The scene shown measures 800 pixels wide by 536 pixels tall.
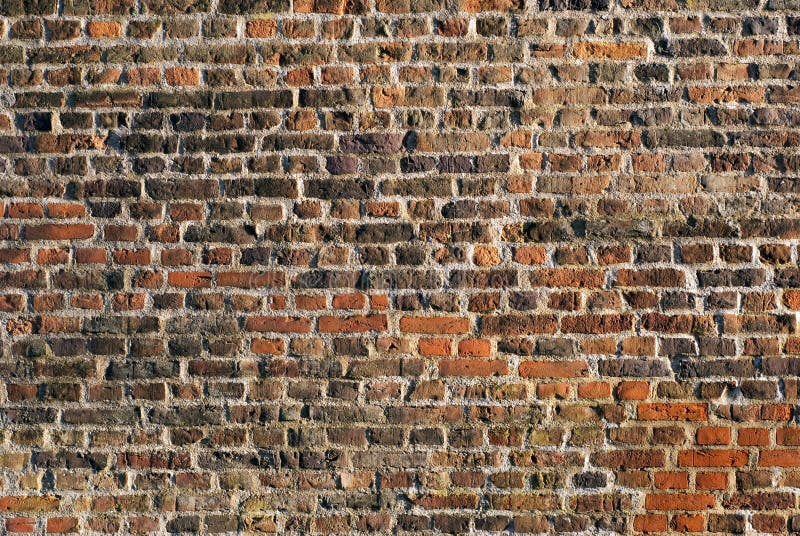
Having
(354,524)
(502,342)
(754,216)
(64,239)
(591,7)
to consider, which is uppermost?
(591,7)

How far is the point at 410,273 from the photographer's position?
2.58 m

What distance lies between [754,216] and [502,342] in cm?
98

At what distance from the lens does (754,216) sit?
2.57m

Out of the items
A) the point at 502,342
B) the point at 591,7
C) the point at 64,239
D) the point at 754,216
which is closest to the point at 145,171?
the point at 64,239

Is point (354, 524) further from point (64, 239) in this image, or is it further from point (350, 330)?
point (64, 239)

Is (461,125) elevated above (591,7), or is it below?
below

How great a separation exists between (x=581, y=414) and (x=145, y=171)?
1.76 m

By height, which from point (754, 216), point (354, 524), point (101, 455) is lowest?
point (354, 524)

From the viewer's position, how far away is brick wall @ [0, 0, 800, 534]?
2.55 meters

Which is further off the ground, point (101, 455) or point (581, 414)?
point (581, 414)

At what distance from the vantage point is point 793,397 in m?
2.54

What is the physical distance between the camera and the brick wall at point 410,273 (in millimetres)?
2549

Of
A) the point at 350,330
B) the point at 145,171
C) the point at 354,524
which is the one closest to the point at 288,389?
the point at 350,330

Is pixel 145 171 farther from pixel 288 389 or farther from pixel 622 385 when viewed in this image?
pixel 622 385
